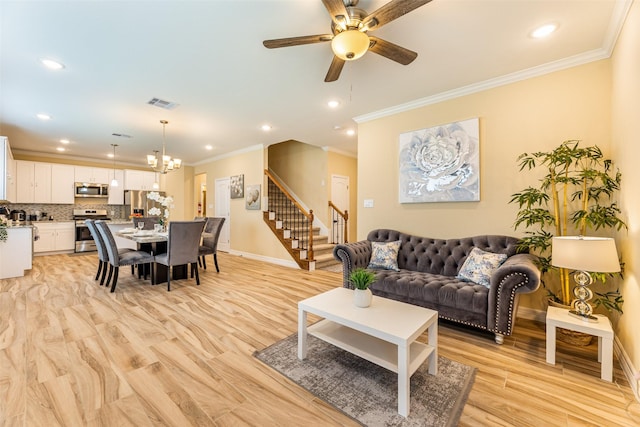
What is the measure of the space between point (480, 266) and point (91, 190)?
9341 mm

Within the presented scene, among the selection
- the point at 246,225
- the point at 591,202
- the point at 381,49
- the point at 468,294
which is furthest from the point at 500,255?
the point at 246,225

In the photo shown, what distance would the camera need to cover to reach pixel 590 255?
1.96 metres

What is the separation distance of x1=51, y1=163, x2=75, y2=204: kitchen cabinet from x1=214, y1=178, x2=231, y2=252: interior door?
147 inches

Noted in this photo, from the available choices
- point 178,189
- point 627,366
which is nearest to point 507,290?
point 627,366

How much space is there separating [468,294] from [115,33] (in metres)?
4.00

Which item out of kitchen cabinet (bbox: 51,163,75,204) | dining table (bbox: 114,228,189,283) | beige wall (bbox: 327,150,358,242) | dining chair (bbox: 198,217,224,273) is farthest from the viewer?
kitchen cabinet (bbox: 51,163,75,204)

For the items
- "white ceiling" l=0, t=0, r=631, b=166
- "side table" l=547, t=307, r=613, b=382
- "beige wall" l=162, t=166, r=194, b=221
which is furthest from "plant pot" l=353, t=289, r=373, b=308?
"beige wall" l=162, t=166, r=194, b=221

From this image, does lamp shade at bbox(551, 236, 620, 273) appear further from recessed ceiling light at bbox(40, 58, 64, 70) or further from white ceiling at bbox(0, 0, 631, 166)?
recessed ceiling light at bbox(40, 58, 64, 70)

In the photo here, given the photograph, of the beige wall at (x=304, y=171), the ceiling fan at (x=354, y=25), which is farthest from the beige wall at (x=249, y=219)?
the ceiling fan at (x=354, y=25)

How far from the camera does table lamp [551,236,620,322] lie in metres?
1.93

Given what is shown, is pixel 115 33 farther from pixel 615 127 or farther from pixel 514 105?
pixel 615 127

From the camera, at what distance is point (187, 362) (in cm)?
214

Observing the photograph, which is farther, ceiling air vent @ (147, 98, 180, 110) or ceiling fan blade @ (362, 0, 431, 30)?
ceiling air vent @ (147, 98, 180, 110)

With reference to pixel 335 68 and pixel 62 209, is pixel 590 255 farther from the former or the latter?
pixel 62 209
